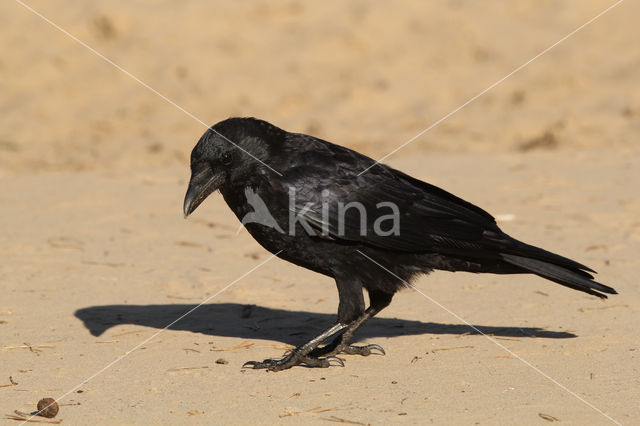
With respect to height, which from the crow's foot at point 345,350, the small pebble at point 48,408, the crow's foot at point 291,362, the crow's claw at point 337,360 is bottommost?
the small pebble at point 48,408

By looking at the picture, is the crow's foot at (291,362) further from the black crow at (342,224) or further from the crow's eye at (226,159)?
the crow's eye at (226,159)

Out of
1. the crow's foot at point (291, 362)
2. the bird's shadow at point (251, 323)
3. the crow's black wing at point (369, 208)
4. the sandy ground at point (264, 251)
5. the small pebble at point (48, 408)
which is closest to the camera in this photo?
the small pebble at point (48, 408)

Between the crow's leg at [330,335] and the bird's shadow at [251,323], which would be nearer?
the crow's leg at [330,335]

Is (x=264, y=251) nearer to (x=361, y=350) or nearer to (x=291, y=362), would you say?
(x=361, y=350)

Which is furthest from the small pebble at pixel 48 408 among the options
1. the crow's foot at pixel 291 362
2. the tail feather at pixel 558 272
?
the tail feather at pixel 558 272

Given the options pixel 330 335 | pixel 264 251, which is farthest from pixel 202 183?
pixel 264 251

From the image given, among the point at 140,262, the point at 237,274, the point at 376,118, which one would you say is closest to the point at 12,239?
the point at 140,262

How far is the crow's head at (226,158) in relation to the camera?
196 inches

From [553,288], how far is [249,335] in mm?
2281

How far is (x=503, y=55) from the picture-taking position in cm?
1509

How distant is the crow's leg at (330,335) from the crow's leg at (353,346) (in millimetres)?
86

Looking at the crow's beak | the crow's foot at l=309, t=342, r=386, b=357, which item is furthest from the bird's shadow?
the crow's beak

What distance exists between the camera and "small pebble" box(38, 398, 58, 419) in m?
3.96

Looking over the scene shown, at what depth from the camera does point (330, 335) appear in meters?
4.96
